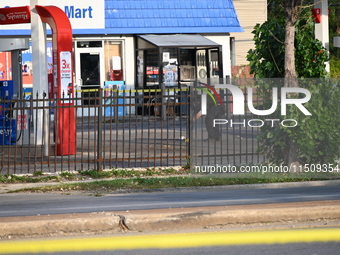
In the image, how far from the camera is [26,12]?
16.0 meters

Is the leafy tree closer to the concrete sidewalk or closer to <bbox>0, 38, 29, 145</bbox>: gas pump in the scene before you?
the concrete sidewalk

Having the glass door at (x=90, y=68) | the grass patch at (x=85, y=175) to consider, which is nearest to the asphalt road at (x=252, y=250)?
the grass patch at (x=85, y=175)

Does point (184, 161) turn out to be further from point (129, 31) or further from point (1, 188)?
point (129, 31)

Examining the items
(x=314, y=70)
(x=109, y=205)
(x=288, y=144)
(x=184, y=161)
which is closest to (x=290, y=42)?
(x=314, y=70)

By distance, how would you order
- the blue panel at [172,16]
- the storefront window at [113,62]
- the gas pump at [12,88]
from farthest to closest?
the storefront window at [113,62] → the blue panel at [172,16] → the gas pump at [12,88]

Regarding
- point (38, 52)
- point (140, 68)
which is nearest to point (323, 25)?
point (38, 52)

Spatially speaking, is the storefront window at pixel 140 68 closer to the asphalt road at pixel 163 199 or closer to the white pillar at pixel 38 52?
the white pillar at pixel 38 52

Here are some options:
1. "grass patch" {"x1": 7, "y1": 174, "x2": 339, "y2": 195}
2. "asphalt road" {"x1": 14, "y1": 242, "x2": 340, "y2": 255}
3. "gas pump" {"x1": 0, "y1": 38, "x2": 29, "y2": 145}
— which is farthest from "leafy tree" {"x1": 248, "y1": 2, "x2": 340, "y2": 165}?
"gas pump" {"x1": 0, "y1": 38, "x2": 29, "y2": 145}

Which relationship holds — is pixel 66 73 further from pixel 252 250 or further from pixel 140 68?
pixel 140 68

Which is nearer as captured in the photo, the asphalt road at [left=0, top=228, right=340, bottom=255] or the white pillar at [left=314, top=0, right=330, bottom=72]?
the asphalt road at [left=0, top=228, right=340, bottom=255]

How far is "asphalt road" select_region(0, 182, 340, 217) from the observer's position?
30.8 feet

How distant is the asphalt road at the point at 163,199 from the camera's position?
9375 mm

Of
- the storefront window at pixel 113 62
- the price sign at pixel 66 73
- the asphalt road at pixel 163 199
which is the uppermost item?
the storefront window at pixel 113 62

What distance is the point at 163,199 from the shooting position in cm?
1048
